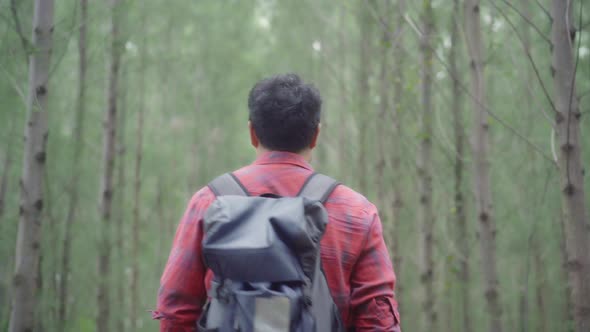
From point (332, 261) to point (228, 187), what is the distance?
1.30ft

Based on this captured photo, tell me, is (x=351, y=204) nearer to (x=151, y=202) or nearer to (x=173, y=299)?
(x=173, y=299)

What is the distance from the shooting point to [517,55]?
6684 millimetres

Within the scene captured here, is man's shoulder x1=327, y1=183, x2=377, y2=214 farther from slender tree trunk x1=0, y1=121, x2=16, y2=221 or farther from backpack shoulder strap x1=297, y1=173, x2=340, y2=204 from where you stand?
slender tree trunk x1=0, y1=121, x2=16, y2=221

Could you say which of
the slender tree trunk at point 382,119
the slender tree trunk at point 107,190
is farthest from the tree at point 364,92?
the slender tree trunk at point 107,190

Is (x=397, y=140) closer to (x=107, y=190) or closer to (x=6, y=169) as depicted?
(x=107, y=190)

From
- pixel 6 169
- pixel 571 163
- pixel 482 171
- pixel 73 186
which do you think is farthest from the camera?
pixel 6 169

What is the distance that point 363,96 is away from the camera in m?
6.31

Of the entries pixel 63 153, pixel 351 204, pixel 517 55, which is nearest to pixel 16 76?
pixel 63 153

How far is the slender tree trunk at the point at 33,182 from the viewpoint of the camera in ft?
8.67

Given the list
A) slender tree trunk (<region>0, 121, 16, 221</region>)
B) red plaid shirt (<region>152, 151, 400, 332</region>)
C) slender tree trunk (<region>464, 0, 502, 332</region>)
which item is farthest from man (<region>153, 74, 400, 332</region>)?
slender tree trunk (<region>0, 121, 16, 221</region>)

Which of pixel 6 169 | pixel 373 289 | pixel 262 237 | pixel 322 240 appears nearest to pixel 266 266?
pixel 262 237

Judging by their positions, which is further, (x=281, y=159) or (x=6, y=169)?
(x=6, y=169)

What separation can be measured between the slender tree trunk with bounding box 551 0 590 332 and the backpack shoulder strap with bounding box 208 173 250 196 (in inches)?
54.4

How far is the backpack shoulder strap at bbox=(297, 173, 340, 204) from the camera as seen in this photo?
1735 mm
